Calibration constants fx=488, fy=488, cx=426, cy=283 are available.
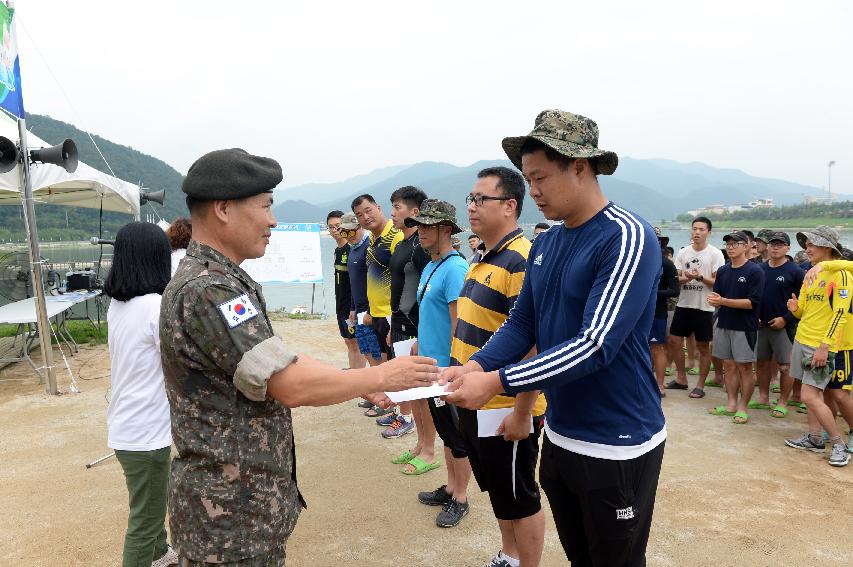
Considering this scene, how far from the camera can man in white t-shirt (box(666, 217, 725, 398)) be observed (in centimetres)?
658

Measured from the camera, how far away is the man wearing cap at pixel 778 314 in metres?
5.59

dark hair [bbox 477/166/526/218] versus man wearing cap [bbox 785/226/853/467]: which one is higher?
dark hair [bbox 477/166/526/218]

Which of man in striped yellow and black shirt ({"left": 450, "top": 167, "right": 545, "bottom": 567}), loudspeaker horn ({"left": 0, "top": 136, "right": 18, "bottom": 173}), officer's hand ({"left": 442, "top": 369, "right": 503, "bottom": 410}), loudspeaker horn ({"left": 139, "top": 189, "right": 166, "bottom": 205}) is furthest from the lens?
loudspeaker horn ({"left": 139, "top": 189, "right": 166, "bottom": 205})

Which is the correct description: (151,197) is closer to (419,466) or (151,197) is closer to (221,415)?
A: (419,466)

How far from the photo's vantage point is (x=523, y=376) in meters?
1.75

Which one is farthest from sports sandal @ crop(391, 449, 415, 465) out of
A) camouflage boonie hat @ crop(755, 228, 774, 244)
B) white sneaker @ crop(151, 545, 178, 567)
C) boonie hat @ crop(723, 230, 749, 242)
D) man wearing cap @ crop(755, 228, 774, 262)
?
man wearing cap @ crop(755, 228, 774, 262)

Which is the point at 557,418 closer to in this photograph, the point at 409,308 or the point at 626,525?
the point at 626,525

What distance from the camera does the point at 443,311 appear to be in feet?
11.4

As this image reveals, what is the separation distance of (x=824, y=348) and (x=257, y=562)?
5120mm

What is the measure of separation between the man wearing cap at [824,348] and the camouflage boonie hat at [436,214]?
12.1 ft

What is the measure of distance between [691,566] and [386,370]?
105 inches

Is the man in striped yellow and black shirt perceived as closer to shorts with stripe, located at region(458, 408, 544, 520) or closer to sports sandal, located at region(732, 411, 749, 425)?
shorts with stripe, located at region(458, 408, 544, 520)

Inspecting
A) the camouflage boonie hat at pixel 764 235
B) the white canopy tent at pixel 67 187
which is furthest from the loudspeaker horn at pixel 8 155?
the camouflage boonie hat at pixel 764 235

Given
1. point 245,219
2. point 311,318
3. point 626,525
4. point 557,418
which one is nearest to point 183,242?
point 245,219
